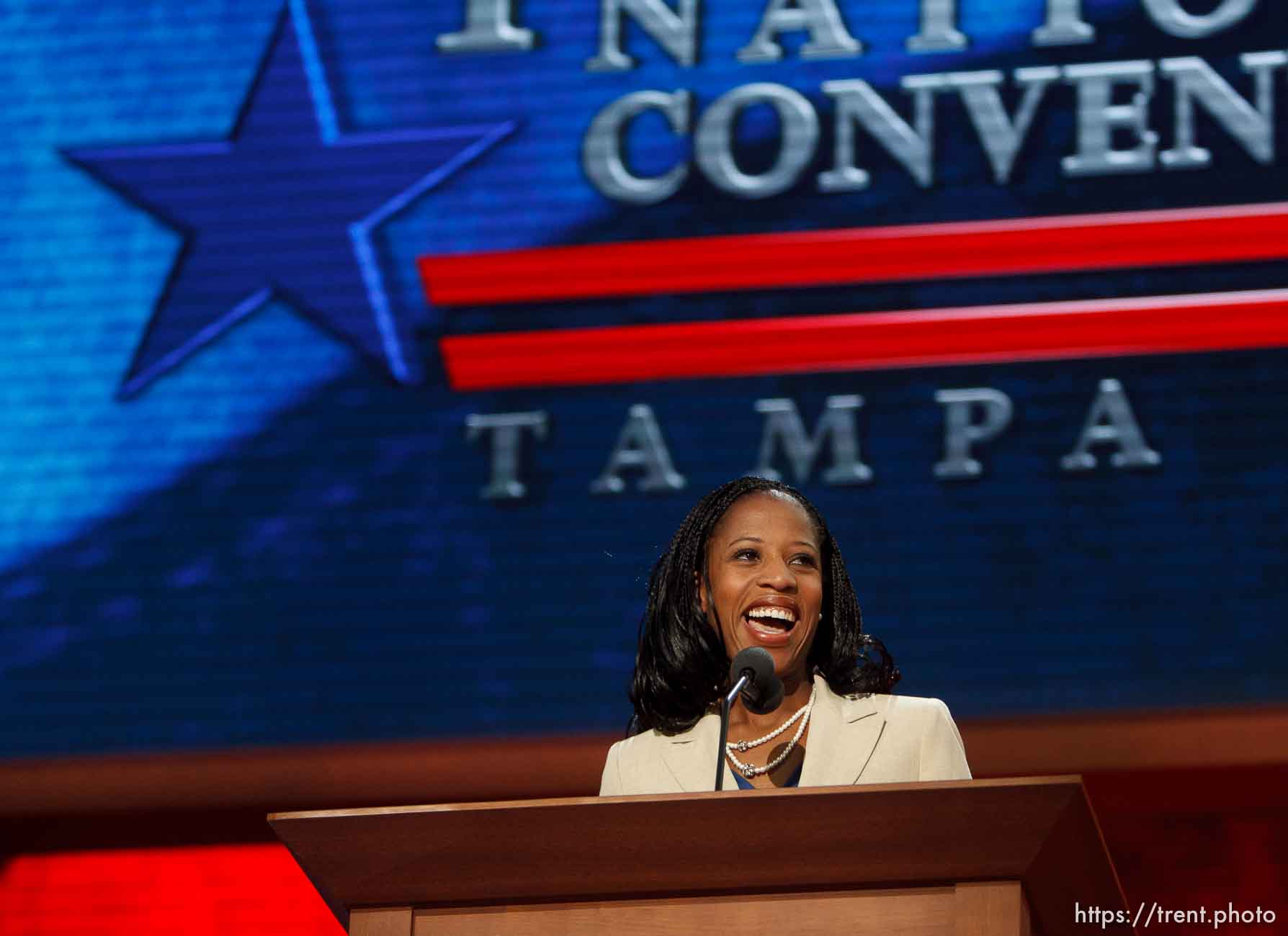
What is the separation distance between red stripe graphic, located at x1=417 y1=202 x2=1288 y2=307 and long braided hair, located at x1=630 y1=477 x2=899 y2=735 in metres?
1.58

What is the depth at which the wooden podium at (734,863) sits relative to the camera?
1.62m

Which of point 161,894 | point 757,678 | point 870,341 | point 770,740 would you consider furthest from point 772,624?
point 161,894

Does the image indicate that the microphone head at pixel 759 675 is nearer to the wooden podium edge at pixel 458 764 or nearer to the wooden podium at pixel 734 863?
the wooden podium at pixel 734 863

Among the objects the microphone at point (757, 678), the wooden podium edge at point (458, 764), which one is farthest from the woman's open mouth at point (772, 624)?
the wooden podium edge at point (458, 764)

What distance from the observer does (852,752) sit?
2277mm

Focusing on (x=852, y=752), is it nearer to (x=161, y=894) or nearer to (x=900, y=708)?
(x=900, y=708)

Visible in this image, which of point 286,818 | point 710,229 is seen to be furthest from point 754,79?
point 286,818

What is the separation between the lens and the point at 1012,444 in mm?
3988

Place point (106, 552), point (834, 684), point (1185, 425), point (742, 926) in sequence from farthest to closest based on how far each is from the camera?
point (106, 552)
point (1185, 425)
point (834, 684)
point (742, 926)

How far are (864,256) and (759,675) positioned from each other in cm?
212

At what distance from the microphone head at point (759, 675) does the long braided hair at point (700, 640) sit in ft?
0.92

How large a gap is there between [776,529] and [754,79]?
6.61 feet

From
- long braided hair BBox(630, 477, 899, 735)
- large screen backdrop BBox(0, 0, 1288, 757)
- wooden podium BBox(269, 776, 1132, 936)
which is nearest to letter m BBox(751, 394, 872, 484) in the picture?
large screen backdrop BBox(0, 0, 1288, 757)

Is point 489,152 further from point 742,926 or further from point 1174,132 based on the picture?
point 742,926
